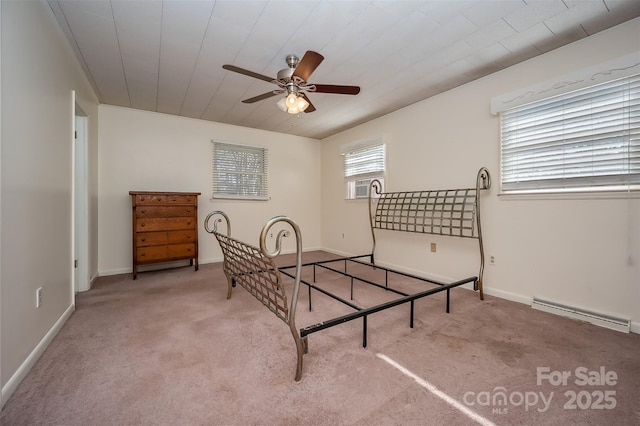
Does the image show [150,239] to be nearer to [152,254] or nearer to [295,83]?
[152,254]

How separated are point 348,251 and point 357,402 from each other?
3.65 meters

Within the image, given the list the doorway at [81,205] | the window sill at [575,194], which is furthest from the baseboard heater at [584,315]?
the doorway at [81,205]

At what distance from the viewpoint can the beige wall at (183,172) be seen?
368cm

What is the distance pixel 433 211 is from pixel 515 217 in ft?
2.62

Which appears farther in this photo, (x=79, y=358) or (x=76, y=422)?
(x=79, y=358)

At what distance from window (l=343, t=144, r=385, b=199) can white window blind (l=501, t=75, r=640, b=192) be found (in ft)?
5.80

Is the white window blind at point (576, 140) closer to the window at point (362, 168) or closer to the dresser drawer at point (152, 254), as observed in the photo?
the window at point (362, 168)

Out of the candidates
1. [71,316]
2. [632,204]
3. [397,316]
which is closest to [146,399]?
[71,316]

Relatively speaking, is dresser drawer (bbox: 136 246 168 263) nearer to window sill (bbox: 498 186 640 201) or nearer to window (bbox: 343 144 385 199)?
window (bbox: 343 144 385 199)

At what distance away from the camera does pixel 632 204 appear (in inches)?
77.5

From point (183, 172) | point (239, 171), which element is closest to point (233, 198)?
point (239, 171)

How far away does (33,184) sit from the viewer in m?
1.61

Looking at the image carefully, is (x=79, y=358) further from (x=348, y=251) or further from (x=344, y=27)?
(x=348, y=251)

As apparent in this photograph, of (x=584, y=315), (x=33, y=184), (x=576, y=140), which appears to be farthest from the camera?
(x=576, y=140)
